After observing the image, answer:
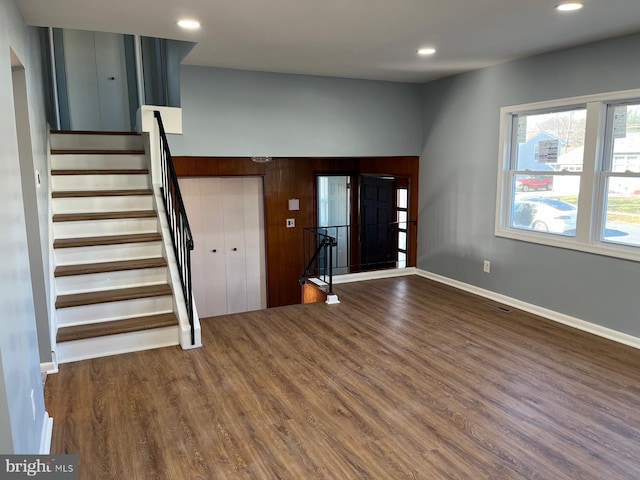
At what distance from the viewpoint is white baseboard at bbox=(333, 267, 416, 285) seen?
19.9 feet

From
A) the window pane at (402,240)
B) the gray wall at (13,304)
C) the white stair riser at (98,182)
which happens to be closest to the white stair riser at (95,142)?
the white stair riser at (98,182)

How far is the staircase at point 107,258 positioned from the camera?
3836 mm

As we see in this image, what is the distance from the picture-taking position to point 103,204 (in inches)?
185

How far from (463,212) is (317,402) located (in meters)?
3.43

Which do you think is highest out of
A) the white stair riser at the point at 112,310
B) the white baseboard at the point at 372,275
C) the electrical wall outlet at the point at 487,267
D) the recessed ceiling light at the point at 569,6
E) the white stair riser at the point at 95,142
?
the recessed ceiling light at the point at 569,6

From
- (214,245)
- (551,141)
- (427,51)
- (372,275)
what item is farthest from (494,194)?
(214,245)

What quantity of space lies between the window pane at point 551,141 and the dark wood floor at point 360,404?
1581 mm

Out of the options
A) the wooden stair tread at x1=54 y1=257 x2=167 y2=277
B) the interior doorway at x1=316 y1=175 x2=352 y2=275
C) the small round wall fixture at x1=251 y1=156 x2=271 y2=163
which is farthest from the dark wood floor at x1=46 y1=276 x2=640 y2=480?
the interior doorway at x1=316 y1=175 x2=352 y2=275

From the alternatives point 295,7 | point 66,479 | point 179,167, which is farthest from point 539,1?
point 179,167

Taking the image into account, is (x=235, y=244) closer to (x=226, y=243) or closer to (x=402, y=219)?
(x=226, y=243)

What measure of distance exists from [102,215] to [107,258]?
17.6 inches

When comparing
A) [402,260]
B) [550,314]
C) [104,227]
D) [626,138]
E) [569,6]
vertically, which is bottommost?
[550,314]

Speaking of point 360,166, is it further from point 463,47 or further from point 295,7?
point 295,7

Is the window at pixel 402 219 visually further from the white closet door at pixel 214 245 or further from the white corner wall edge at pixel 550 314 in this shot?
the white closet door at pixel 214 245
